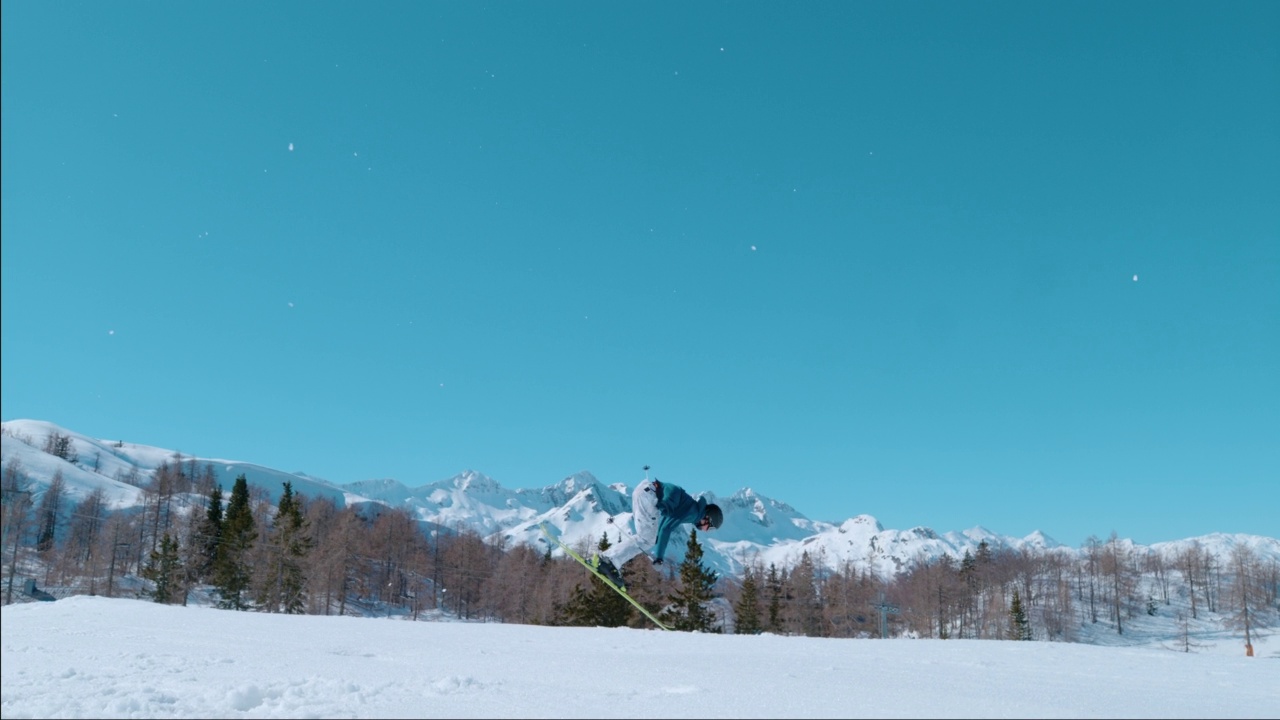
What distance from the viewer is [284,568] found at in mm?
39031

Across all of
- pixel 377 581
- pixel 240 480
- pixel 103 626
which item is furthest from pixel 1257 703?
pixel 377 581

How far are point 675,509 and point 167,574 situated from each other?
36.1 m

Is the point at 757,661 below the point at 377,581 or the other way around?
the other way around

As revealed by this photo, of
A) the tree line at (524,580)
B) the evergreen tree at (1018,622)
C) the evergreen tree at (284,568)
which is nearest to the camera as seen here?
the tree line at (524,580)

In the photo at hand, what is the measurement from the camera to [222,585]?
3903cm

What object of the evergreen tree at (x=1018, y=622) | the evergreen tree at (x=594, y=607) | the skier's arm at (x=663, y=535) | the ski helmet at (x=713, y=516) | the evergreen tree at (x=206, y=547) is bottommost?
the evergreen tree at (x=1018, y=622)

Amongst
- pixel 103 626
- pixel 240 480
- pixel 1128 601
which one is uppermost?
pixel 240 480

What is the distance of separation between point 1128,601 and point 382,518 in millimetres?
76244

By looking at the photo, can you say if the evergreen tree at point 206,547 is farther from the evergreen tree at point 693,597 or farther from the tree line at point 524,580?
the evergreen tree at point 693,597

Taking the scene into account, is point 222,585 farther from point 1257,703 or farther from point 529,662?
point 1257,703

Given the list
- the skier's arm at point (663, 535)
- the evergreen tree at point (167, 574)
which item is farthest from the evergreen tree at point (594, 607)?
the skier's arm at point (663, 535)

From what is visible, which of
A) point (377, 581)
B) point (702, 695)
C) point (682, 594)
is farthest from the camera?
point (377, 581)

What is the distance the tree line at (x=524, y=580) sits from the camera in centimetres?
3675

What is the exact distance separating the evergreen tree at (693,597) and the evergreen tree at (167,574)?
77.4ft
